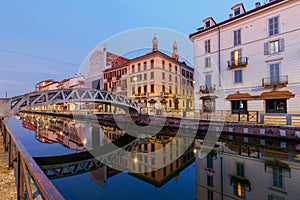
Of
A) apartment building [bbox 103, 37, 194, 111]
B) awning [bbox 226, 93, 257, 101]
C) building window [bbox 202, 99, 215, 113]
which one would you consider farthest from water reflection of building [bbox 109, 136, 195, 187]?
apartment building [bbox 103, 37, 194, 111]

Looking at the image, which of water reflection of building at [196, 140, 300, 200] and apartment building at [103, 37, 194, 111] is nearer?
water reflection of building at [196, 140, 300, 200]

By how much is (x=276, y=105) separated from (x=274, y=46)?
5777 mm

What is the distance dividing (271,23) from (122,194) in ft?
65.5

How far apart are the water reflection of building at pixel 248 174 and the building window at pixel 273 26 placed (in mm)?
12901

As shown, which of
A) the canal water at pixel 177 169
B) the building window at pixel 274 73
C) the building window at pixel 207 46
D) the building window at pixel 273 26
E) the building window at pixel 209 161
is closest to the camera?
the canal water at pixel 177 169

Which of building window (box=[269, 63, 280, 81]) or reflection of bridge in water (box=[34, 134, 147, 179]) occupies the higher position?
building window (box=[269, 63, 280, 81])

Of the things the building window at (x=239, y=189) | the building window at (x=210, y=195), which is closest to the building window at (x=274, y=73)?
the building window at (x=239, y=189)

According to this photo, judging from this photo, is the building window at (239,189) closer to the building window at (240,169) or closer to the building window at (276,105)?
the building window at (240,169)

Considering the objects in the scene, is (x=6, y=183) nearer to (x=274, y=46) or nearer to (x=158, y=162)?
(x=158, y=162)

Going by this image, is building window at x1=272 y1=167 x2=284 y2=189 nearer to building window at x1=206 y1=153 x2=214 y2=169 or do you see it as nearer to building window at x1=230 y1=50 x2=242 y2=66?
building window at x1=206 y1=153 x2=214 y2=169

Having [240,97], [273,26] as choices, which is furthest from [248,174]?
[273,26]

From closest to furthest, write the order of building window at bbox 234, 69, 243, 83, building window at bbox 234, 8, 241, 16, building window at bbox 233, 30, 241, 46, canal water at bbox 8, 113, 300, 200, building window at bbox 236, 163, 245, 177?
canal water at bbox 8, 113, 300, 200, building window at bbox 236, 163, 245, 177, building window at bbox 234, 69, 243, 83, building window at bbox 233, 30, 241, 46, building window at bbox 234, 8, 241, 16

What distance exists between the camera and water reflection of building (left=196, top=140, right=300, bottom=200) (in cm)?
542

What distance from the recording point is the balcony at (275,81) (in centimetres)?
1529
